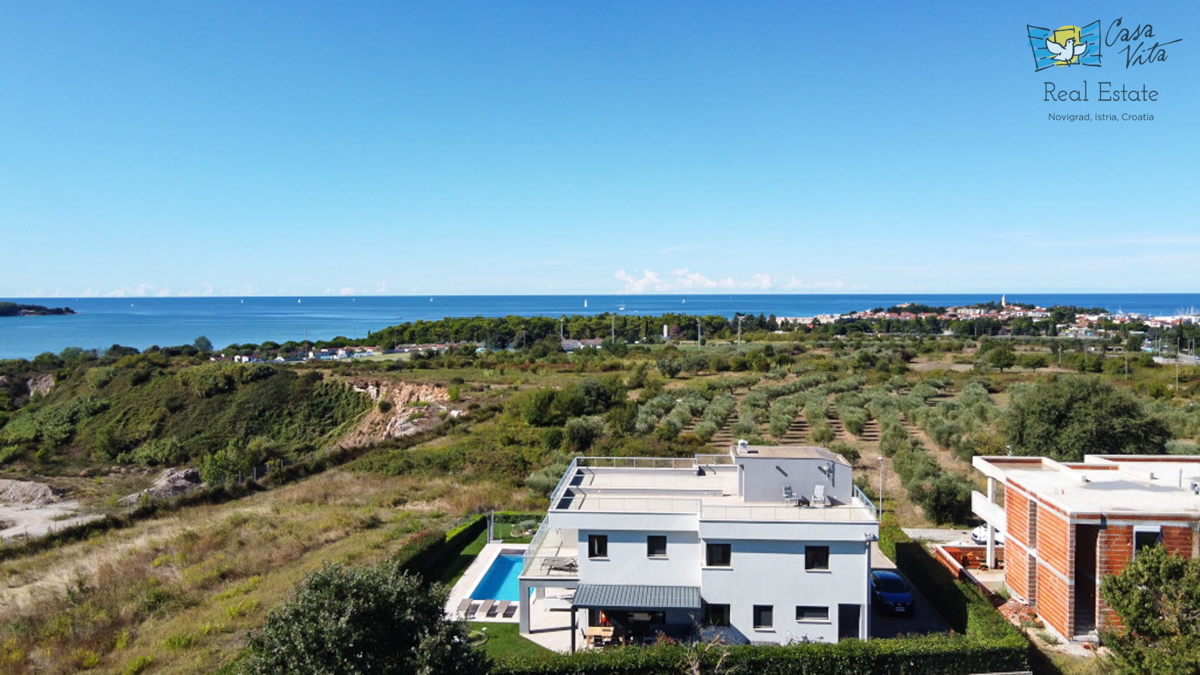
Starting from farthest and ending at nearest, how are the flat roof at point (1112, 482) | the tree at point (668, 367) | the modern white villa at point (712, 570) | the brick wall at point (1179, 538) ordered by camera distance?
1. the tree at point (668, 367)
2. the modern white villa at point (712, 570)
3. the flat roof at point (1112, 482)
4. the brick wall at point (1179, 538)

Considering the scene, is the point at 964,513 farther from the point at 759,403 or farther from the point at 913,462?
the point at 759,403

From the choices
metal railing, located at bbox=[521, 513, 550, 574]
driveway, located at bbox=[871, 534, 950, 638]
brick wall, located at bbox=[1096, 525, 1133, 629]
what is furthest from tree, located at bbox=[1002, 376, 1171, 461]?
metal railing, located at bbox=[521, 513, 550, 574]

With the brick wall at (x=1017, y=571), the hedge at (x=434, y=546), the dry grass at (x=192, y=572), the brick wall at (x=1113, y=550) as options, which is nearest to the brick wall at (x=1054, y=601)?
the brick wall at (x=1017, y=571)

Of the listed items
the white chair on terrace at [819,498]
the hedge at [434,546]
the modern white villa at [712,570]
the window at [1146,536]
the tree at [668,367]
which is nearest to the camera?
the window at [1146,536]

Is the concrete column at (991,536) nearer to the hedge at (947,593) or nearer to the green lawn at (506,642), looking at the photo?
Answer: the hedge at (947,593)

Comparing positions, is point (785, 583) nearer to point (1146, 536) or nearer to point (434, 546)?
point (1146, 536)
